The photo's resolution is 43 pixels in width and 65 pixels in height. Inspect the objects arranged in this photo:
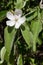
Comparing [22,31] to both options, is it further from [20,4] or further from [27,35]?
[20,4]

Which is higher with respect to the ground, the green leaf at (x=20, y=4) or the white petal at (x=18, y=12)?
the green leaf at (x=20, y=4)

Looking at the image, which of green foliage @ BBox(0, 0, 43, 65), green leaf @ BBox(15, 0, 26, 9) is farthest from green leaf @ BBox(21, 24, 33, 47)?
green leaf @ BBox(15, 0, 26, 9)

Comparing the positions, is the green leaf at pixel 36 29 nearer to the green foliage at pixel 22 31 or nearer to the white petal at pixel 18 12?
the green foliage at pixel 22 31

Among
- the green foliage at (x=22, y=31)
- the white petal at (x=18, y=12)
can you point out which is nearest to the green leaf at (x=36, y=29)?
the green foliage at (x=22, y=31)

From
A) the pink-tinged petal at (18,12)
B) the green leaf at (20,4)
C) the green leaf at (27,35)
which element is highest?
the green leaf at (20,4)

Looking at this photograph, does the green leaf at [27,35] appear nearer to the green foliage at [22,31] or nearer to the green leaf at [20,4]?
the green foliage at [22,31]

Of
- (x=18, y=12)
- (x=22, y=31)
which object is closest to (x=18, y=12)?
(x=18, y=12)

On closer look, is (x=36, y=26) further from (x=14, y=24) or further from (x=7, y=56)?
(x=7, y=56)

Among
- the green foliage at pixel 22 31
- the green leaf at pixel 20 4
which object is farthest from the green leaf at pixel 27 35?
the green leaf at pixel 20 4

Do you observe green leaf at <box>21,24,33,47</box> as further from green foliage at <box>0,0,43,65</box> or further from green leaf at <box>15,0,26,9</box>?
green leaf at <box>15,0,26,9</box>
